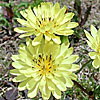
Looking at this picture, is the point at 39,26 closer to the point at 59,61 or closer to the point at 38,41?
the point at 38,41

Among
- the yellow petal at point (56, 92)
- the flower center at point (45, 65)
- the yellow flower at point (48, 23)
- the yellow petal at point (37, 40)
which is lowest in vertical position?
the yellow petal at point (56, 92)

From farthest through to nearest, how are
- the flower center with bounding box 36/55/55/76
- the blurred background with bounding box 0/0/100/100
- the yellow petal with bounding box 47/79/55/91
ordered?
1. the blurred background with bounding box 0/0/100/100
2. the flower center with bounding box 36/55/55/76
3. the yellow petal with bounding box 47/79/55/91

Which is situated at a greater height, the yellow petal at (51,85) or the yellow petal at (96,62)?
the yellow petal at (96,62)

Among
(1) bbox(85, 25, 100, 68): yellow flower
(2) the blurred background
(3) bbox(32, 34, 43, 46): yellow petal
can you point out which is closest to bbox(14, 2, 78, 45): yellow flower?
(3) bbox(32, 34, 43, 46): yellow petal

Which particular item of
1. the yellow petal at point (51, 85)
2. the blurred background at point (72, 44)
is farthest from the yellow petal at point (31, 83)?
the blurred background at point (72, 44)

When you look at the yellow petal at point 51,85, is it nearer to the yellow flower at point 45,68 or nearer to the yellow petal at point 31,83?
the yellow flower at point 45,68

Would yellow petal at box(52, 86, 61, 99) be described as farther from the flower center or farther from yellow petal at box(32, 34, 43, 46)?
yellow petal at box(32, 34, 43, 46)

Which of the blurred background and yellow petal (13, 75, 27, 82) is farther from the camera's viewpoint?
the blurred background

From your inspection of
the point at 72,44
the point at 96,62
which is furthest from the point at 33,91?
the point at 72,44

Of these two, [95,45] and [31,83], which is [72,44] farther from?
[31,83]
